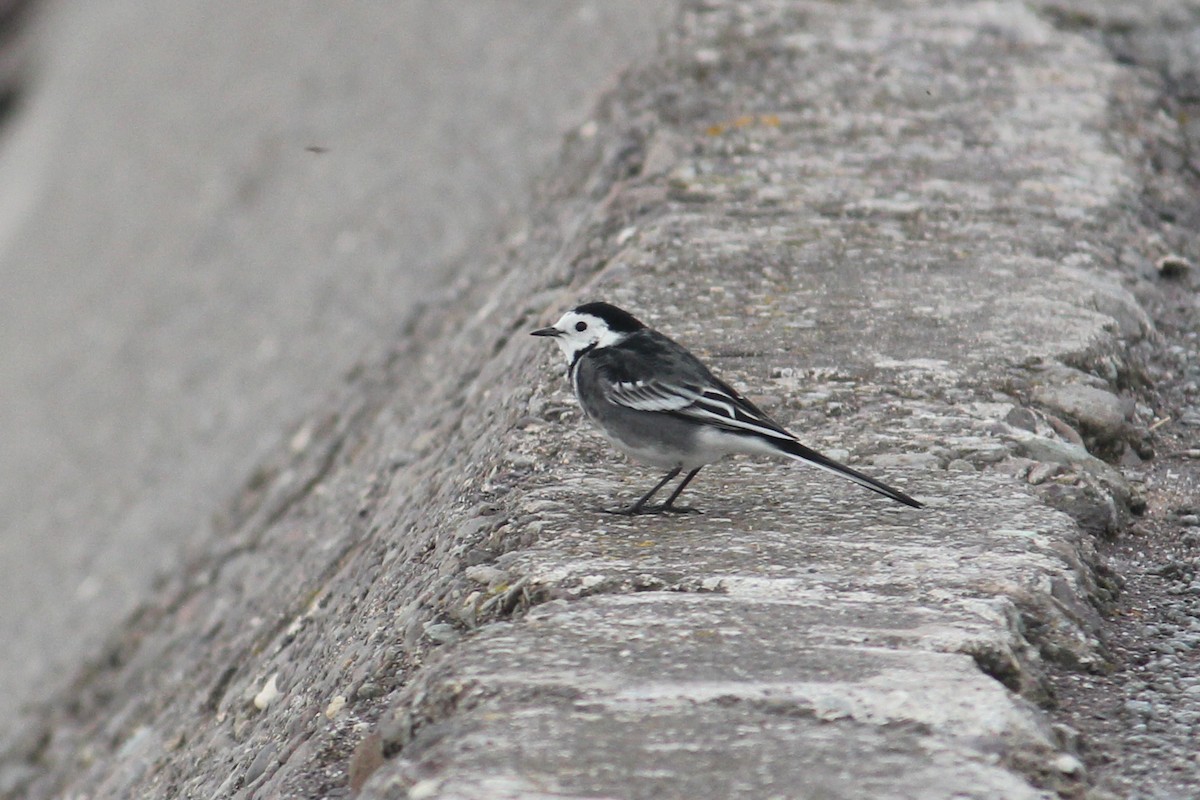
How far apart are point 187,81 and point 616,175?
978cm

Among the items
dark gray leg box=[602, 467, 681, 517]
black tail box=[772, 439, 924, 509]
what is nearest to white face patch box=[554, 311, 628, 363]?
dark gray leg box=[602, 467, 681, 517]

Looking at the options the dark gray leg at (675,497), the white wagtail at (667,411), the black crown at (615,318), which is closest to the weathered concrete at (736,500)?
the dark gray leg at (675,497)

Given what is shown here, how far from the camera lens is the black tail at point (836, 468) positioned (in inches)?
151

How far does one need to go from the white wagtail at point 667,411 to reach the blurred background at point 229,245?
9.54 ft

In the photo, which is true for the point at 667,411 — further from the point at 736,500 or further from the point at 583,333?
the point at 583,333

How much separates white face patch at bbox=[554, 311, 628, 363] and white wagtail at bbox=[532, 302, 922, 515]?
3 centimetres

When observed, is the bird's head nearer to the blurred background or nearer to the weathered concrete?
the weathered concrete

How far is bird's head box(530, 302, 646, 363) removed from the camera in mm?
4539

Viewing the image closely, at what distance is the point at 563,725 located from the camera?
9.94 ft

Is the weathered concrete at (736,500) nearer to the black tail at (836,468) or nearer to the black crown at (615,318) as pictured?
the black tail at (836,468)

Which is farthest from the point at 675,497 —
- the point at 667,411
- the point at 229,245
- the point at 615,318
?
the point at 229,245

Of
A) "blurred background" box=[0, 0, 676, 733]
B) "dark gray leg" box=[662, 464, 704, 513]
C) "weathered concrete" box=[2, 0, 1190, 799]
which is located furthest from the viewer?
"blurred background" box=[0, 0, 676, 733]

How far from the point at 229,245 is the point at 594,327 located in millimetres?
7997

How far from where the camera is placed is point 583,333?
4.59 m
